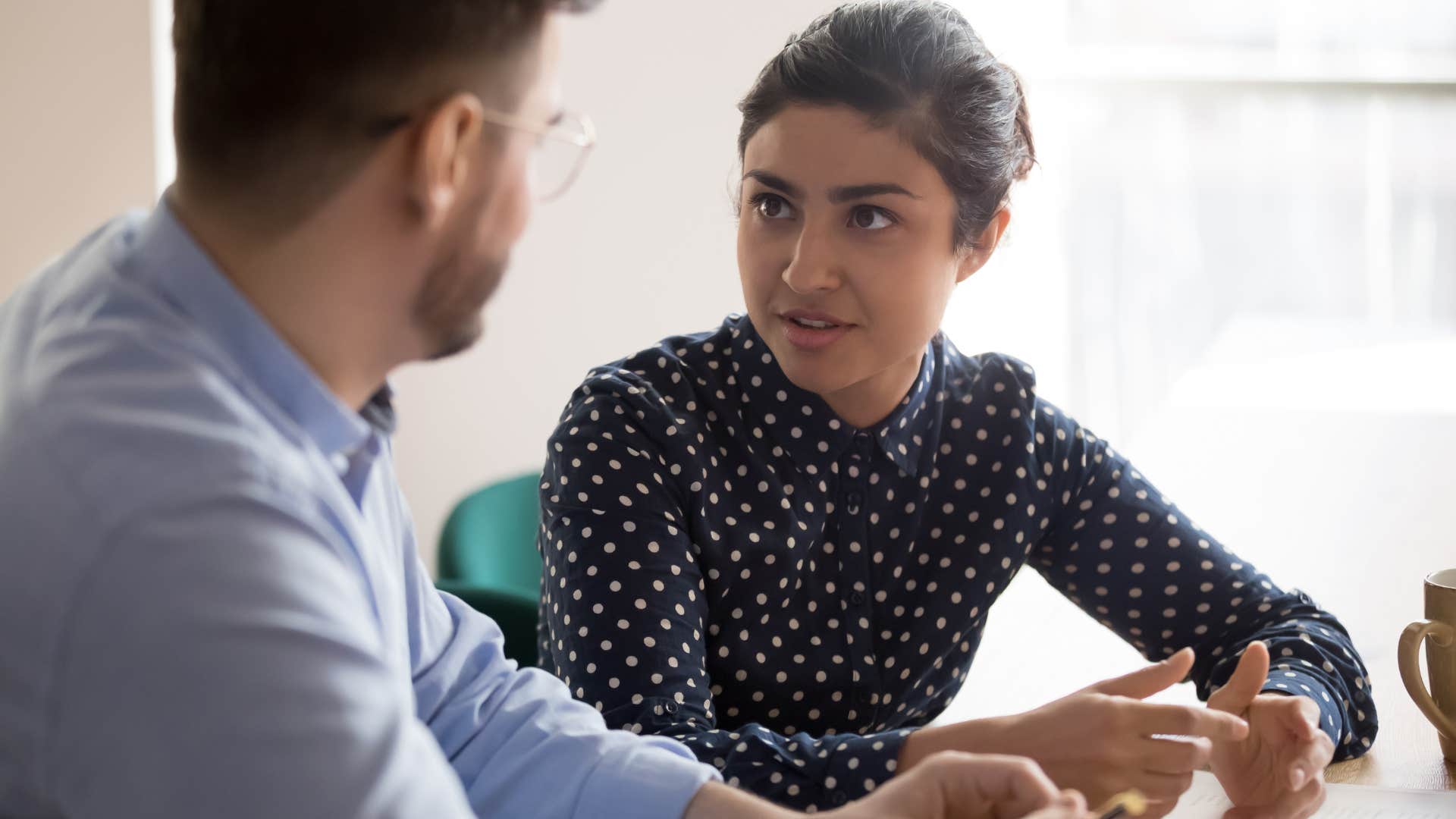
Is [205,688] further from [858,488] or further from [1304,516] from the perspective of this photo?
[1304,516]

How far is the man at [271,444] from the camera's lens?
2.08ft

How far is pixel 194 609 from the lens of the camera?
63 cm

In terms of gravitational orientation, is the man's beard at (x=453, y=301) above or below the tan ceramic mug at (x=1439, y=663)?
above

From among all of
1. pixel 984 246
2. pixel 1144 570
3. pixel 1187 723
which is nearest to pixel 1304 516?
pixel 1144 570

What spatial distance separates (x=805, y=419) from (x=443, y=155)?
0.76 meters

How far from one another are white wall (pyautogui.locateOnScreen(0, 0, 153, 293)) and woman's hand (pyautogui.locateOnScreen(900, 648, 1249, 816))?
2.30 m

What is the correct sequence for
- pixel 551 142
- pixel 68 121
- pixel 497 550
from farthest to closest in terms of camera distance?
pixel 68 121 < pixel 497 550 < pixel 551 142

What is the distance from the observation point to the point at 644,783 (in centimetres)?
100

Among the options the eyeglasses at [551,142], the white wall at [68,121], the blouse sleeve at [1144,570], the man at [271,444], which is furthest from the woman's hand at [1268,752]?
the white wall at [68,121]

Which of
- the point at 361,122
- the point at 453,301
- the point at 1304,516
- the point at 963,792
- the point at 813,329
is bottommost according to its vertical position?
the point at 1304,516

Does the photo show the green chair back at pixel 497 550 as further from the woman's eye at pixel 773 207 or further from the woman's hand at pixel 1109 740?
the woman's hand at pixel 1109 740

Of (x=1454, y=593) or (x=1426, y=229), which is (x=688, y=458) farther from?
(x=1426, y=229)

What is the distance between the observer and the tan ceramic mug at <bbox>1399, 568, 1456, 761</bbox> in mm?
1261

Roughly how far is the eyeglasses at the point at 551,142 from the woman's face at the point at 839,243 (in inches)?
17.8
